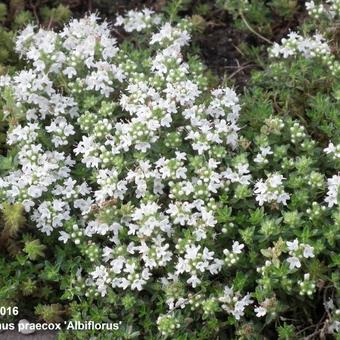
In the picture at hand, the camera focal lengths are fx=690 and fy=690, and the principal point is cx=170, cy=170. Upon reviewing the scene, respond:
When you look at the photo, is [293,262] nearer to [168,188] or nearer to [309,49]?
[168,188]

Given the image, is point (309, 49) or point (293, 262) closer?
point (293, 262)

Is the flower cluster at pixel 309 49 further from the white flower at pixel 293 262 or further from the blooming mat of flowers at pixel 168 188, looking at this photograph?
the white flower at pixel 293 262

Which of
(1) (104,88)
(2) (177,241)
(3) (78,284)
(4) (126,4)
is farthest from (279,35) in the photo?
(3) (78,284)

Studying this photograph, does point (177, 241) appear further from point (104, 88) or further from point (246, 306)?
point (104, 88)

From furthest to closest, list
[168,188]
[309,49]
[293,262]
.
Answer: [309,49], [168,188], [293,262]

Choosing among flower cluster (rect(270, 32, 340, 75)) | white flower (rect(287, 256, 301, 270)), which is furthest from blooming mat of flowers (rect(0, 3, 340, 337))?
flower cluster (rect(270, 32, 340, 75))

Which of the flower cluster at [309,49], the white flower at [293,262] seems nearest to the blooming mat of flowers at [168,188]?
the white flower at [293,262]

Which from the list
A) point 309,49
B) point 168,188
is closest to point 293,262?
point 168,188

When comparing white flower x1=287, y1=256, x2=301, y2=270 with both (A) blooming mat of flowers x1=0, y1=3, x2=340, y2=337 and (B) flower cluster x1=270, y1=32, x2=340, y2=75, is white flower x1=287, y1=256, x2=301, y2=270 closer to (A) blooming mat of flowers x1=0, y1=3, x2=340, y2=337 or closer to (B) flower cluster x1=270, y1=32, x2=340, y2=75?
(A) blooming mat of flowers x1=0, y1=3, x2=340, y2=337
